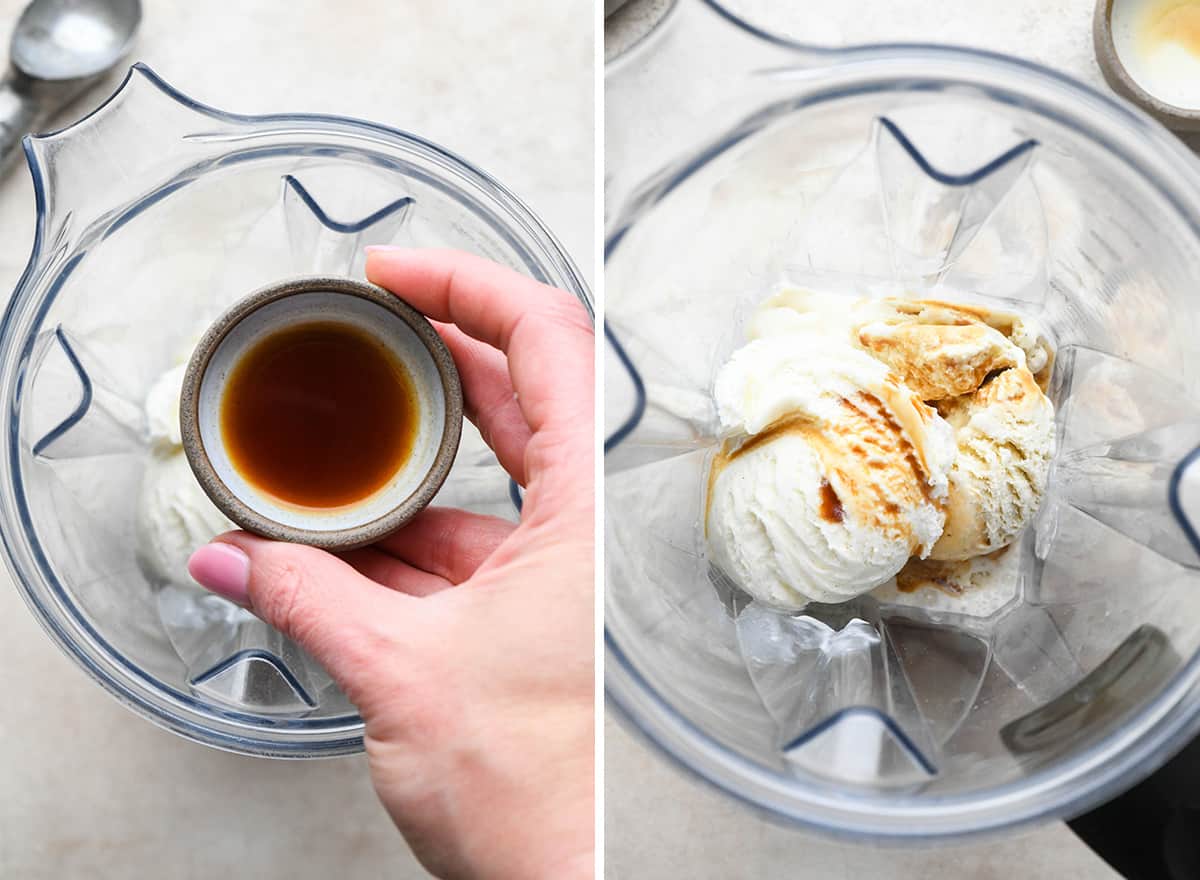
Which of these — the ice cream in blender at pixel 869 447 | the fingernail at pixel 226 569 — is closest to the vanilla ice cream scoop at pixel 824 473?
the ice cream in blender at pixel 869 447

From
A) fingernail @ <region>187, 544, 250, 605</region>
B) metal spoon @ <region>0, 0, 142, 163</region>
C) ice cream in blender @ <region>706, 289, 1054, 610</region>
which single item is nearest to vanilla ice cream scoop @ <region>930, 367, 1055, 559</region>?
ice cream in blender @ <region>706, 289, 1054, 610</region>

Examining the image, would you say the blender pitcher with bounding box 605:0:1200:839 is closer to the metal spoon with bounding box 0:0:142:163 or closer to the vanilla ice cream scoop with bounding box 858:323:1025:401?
the vanilla ice cream scoop with bounding box 858:323:1025:401

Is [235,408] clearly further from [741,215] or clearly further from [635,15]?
[635,15]

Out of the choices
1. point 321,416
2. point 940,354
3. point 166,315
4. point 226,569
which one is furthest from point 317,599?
point 940,354

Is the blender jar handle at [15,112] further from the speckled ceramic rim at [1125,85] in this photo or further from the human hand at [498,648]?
the speckled ceramic rim at [1125,85]

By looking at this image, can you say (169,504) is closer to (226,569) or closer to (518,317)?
(226,569)

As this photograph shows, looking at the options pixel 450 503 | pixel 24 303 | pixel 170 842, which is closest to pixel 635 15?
pixel 450 503
